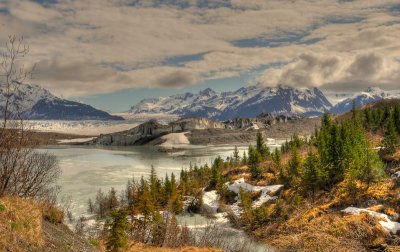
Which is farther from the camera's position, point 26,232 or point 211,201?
point 211,201

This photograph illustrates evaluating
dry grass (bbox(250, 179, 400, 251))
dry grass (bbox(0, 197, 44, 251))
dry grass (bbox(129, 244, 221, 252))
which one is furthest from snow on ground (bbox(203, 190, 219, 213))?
dry grass (bbox(0, 197, 44, 251))

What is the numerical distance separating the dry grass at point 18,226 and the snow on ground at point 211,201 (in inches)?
2193

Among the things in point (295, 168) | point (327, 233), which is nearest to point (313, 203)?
point (327, 233)

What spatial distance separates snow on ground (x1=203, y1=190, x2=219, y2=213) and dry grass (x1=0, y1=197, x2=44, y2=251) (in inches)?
2193

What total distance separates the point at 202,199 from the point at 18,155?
5615cm

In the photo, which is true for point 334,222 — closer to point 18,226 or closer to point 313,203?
point 313,203

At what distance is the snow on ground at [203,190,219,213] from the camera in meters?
71.1

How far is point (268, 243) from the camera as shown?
50781 millimetres

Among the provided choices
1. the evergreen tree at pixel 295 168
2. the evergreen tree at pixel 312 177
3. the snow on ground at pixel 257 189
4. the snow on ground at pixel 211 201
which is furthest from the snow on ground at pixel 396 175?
the snow on ground at pixel 211 201

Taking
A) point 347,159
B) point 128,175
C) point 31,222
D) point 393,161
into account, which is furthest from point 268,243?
point 128,175

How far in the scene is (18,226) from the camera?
1521 cm

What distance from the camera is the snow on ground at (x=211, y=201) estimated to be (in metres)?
71.1

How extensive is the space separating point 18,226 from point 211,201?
6142 cm

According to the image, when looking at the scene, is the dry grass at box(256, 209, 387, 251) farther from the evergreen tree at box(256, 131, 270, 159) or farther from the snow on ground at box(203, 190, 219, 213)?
the evergreen tree at box(256, 131, 270, 159)
